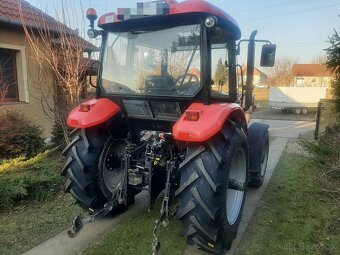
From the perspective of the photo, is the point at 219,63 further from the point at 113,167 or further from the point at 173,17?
the point at 113,167

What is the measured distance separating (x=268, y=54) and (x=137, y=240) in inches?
109

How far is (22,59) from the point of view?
8.19 m

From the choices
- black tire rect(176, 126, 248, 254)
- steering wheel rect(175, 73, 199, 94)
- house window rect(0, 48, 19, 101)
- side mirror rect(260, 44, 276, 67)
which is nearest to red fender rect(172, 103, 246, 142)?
black tire rect(176, 126, 248, 254)

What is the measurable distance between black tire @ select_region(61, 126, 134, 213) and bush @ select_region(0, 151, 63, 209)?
1152 millimetres

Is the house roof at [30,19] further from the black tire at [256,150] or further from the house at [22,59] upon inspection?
the black tire at [256,150]

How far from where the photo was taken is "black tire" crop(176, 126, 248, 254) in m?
2.60

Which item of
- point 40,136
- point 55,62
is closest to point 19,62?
point 55,62

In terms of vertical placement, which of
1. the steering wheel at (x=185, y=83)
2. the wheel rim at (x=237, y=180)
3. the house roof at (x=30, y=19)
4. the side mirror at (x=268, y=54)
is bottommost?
the wheel rim at (x=237, y=180)

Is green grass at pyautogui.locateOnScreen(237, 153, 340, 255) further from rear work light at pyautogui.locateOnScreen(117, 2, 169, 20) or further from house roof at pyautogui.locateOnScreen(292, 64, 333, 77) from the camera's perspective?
house roof at pyautogui.locateOnScreen(292, 64, 333, 77)

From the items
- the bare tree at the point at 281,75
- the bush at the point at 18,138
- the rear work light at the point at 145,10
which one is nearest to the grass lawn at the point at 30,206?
the bush at the point at 18,138

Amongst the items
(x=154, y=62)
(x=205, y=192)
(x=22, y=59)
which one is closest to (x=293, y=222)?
(x=205, y=192)

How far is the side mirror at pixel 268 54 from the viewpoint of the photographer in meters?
3.78

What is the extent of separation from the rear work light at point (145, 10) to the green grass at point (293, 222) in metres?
2.54

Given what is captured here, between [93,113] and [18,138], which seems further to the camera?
[18,138]
